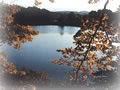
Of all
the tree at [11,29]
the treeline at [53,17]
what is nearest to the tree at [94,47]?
the treeline at [53,17]

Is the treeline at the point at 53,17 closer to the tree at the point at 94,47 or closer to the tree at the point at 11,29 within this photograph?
the tree at the point at 94,47

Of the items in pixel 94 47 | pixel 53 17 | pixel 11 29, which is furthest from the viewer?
pixel 94 47

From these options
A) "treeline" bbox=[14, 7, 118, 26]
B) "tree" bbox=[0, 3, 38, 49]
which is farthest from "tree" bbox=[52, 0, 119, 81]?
"tree" bbox=[0, 3, 38, 49]

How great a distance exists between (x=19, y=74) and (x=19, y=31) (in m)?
1.56

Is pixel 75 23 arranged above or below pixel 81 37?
above

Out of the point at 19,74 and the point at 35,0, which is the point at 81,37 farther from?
the point at 19,74

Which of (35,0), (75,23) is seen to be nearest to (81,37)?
(75,23)

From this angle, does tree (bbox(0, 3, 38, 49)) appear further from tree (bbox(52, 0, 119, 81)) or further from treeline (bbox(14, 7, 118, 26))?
tree (bbox(52, 0, 119, 81))

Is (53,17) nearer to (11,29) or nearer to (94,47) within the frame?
(11,29)

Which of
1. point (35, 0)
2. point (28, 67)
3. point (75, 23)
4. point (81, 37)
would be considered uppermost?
point (35, 0)

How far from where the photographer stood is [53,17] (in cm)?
379

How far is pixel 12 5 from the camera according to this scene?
11.1 ft

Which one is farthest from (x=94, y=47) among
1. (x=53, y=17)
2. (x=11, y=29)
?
(x=11, y=29)

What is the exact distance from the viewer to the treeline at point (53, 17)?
367cm
